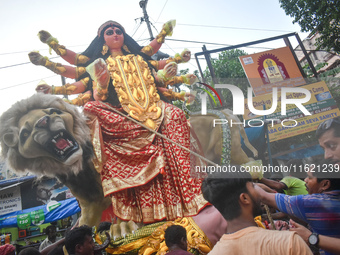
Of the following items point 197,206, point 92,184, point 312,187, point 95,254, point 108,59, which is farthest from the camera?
point 108,59

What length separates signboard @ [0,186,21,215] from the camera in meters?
7.66

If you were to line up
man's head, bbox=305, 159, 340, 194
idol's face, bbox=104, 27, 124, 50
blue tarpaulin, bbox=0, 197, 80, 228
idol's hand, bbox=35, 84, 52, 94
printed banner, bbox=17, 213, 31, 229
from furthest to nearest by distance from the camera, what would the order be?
printed banner, bbox=17, 213, 31, 229
blue tarpaulin, bbox=0, 197, 80, 228
idol's face, bbox=104, 27, 124, 50
idol's hand, bbox=35, 84, 52, 94
man's head, bbox=305, 159, 340, 194

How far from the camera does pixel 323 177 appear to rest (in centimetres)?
195

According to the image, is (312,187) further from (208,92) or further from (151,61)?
(151,61)

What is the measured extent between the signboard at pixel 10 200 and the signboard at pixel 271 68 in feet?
23.1

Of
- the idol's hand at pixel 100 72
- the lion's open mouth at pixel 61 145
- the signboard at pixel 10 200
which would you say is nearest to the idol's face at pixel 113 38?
the idol's hand at pixel 100 72

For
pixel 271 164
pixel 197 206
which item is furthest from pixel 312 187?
pixel 197 206

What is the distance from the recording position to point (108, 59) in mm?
3936

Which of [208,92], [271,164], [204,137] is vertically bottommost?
[271,164]

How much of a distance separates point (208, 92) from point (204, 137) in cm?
56

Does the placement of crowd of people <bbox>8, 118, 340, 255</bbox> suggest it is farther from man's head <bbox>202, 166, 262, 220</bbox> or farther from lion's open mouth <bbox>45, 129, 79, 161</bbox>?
lion's open mouth <bbox>45, 129, 79, 161</bbox>

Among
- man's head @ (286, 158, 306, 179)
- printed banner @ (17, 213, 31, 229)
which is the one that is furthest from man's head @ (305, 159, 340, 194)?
printed banner @ (17, 213, 31, 229)

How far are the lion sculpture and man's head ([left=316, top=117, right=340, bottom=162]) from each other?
89.4 inches

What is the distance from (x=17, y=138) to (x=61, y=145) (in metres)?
0.47
